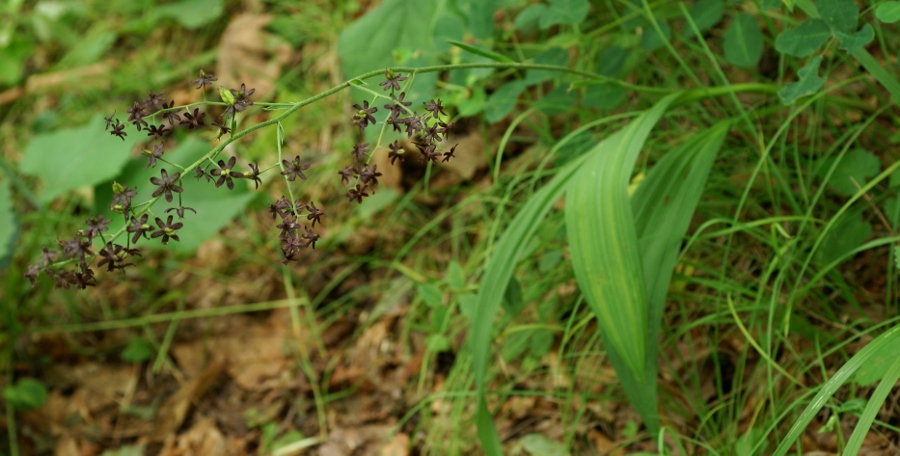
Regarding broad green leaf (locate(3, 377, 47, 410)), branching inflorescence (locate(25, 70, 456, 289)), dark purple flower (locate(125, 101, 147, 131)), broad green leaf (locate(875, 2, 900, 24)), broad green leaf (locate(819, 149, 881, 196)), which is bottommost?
broad green leaf (locate(819, 149, 881, 196))

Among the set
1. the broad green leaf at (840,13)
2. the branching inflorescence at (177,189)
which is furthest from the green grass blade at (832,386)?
the branching inflorescence at (177,189)

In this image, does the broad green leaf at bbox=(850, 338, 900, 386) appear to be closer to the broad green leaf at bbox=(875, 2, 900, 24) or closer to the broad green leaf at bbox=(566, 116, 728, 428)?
the broad green leaf at bbox=(566, 116, 728, 428)

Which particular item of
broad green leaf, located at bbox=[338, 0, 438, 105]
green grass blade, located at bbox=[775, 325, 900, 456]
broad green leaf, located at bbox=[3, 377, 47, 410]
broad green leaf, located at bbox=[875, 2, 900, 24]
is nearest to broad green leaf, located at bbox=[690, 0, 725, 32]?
broad green leaf, located at bbox=[875, 2, 900, 24]

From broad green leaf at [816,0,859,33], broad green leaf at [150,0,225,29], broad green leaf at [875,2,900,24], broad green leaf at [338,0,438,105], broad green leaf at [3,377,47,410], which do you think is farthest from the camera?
broad green leaf at [150,0,225,29]

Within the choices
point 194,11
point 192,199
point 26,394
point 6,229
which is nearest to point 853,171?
point 192,199

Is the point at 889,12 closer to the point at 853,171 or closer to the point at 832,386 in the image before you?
the point at 853,171

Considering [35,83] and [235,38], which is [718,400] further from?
[35,83]

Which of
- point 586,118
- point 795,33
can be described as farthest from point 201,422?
point 795,33
